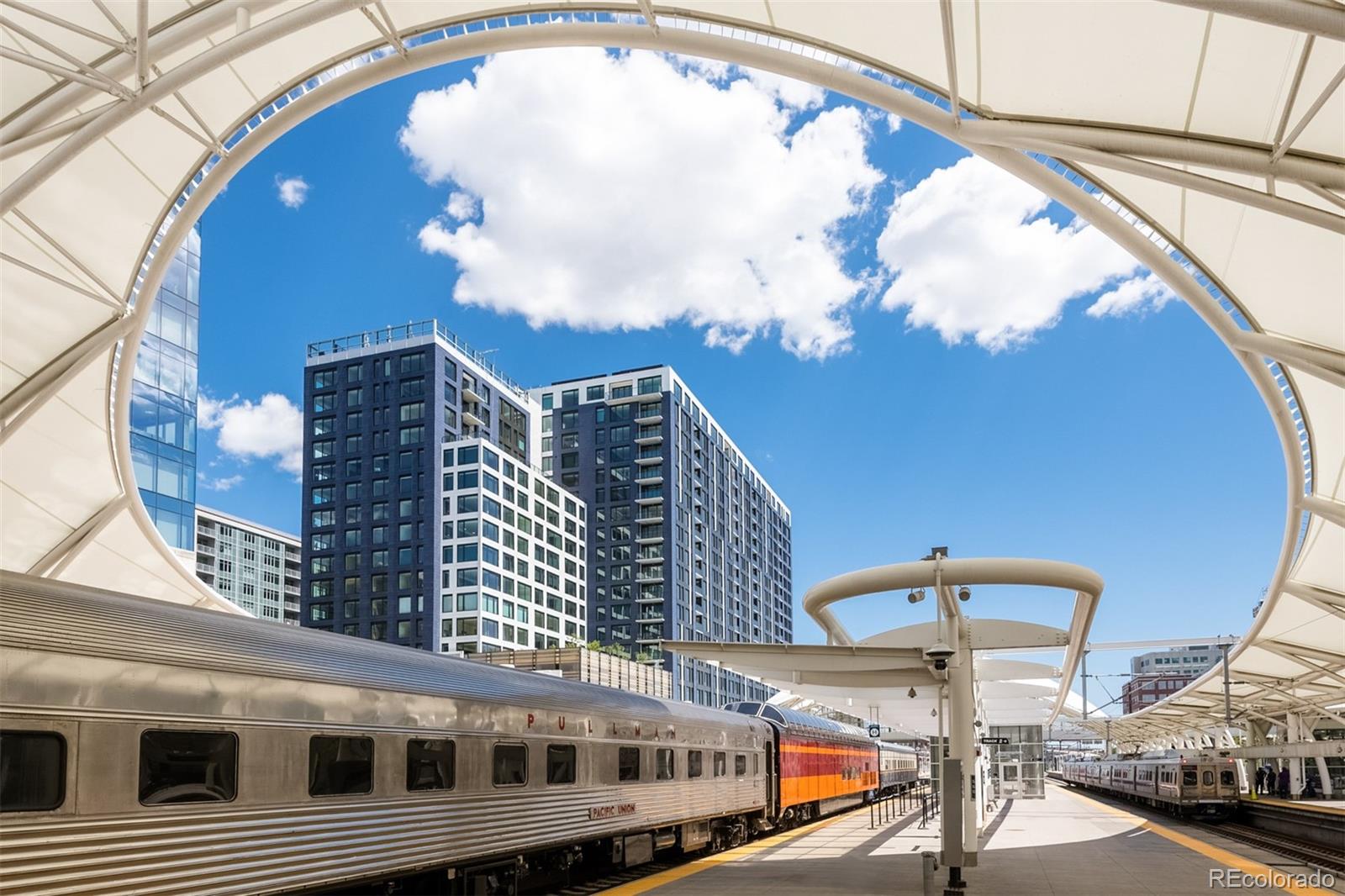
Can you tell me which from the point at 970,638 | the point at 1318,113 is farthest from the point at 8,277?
the point at 1318,113

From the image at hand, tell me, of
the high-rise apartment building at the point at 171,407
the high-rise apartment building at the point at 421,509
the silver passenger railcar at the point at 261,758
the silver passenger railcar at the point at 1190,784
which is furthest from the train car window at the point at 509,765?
the high-rise apartment building at the point at 421,509

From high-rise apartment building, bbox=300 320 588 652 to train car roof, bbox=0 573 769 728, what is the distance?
276 ft

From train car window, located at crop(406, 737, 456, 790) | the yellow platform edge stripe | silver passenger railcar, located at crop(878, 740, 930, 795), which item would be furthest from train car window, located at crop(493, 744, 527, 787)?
silver passenger railcar, located at crop(878, 740, 930, 795)

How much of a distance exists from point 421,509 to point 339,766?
9433 centimetres

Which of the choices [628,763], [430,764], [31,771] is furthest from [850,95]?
[31,771]

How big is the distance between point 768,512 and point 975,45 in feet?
521

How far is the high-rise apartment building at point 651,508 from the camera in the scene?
129 metres

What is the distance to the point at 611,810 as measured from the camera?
1886cm

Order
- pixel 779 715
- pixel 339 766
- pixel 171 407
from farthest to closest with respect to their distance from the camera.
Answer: pixel 171 407, pixel 779 715, pixel 339 766

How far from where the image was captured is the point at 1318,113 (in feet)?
46.6

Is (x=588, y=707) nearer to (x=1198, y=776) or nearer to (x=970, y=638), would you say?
(x=970, y=638)

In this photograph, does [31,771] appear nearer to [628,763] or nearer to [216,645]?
[216,645]

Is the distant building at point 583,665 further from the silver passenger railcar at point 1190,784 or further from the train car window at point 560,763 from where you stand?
the train car window at point 560,763

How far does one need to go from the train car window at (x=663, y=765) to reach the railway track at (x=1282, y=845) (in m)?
12.9
